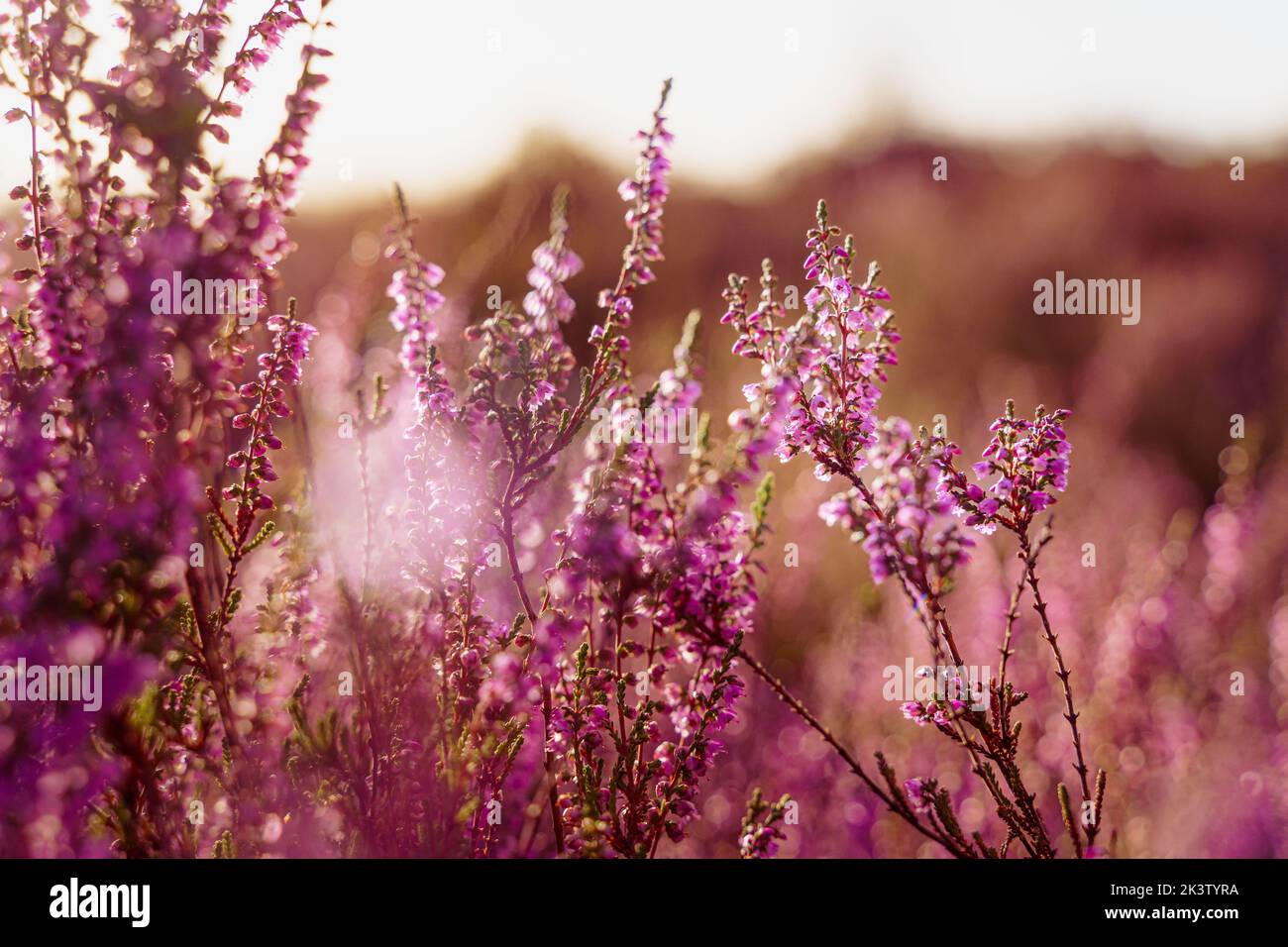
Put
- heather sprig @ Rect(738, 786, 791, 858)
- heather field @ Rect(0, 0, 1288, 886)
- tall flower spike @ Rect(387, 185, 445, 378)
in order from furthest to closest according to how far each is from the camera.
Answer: tall flower spike @ Rect(387, 185, 445, 378)
heather sprig @ Rect(738, 786, 791, 858)
heather field @ Rect(0, 0, 1288, 886)

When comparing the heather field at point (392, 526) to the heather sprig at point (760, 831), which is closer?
the heather field at point (392, 526)

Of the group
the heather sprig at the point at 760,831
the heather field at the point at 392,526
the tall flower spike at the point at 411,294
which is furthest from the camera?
the tall flower spike at the point at 411,294

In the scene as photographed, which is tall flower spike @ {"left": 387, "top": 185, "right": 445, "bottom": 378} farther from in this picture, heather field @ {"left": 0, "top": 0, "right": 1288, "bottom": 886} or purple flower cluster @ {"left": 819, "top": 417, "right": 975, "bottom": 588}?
purple flower cluster @ {"left": 819, "top": 417, "right": 975, "bottom": 588}

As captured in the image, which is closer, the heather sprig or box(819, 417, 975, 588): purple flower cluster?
box(819, 417, 975, 588): purple flower cluster

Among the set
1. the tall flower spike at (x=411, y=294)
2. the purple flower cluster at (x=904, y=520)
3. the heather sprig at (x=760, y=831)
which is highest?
the tall flower spike at (x=411, y=294)

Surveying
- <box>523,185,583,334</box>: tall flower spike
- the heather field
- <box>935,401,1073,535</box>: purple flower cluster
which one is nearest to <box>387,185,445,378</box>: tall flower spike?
the heather field

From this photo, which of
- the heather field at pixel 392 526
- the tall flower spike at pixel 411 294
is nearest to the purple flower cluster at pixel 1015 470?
the heather field at pixel 392 526

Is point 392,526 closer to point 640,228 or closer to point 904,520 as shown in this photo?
point 640,228

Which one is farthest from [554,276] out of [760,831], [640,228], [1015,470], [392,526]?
[760,831]

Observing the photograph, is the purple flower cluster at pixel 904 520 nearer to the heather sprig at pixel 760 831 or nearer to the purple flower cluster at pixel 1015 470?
the purple flower cluster at pixel 1015 470

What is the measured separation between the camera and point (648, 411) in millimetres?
1735

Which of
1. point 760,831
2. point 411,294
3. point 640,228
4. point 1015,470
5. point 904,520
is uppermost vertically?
point 640,228
